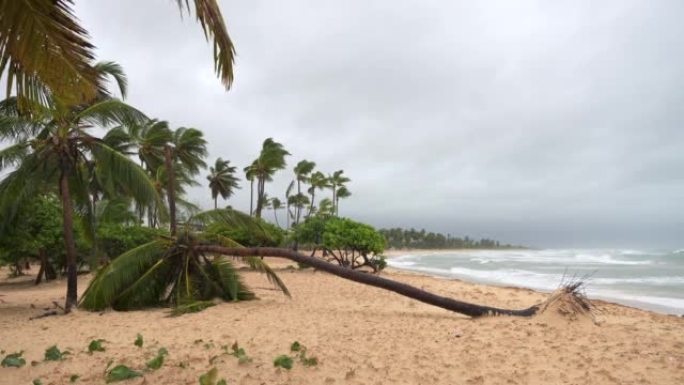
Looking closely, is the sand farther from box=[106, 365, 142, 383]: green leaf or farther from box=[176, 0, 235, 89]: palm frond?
box=[176, 0, 235, 89]: palm frond

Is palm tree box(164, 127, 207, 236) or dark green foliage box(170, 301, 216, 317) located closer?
dark green foliage box(170, 301, 216, 317)

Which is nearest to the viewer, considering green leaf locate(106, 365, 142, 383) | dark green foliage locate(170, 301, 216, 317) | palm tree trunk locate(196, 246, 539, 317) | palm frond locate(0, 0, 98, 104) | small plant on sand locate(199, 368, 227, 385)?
palm frond locate(0, 0, 98, 104)

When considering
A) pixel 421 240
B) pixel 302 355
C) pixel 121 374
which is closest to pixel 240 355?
pixel 302 355

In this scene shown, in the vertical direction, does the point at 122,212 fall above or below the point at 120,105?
below

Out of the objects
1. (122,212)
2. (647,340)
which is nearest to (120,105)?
(647,340)

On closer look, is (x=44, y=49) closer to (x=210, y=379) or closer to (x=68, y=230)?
(x=210, y=379)

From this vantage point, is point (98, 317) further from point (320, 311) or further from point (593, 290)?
point (593, 290)

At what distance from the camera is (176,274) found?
1008 centimetres

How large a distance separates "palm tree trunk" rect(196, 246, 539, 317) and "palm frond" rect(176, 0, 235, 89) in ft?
16.6

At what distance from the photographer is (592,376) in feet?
16.1

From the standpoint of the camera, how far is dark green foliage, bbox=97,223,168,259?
726 inches

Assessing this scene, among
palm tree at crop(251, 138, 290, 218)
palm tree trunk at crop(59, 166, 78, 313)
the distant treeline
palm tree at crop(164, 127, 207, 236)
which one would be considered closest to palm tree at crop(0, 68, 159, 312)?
palm tree trunk at crop(59, 166, 78, 313)

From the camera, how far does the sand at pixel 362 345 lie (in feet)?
16.1

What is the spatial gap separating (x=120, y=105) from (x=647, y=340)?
371 inches
